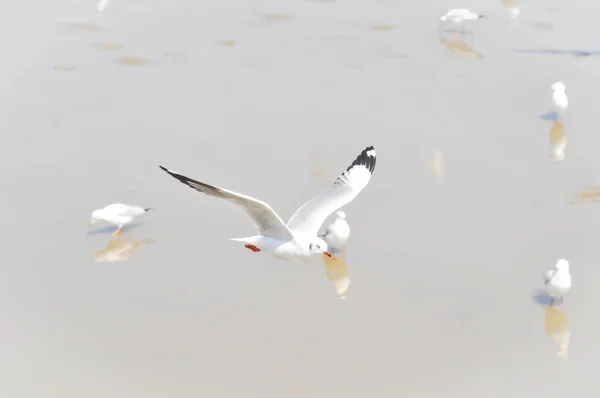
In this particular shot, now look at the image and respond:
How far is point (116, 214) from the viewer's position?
8906mm

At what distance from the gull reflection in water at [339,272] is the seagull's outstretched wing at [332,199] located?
54cm

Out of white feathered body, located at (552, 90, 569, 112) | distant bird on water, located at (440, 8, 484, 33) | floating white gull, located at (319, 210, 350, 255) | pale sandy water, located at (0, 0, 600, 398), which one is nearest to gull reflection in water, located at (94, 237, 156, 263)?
pale sandy water, located at (0, 0, 600, 398)

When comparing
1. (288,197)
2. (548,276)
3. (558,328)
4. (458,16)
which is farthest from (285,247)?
(458,16)

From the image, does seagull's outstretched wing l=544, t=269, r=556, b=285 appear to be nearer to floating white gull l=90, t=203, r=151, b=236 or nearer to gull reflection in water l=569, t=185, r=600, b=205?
gull reflection in water l=569, t=185, r=600, b=205

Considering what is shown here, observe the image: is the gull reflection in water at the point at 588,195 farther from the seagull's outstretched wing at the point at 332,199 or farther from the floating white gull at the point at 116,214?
the floating white gull at the point at 116,214

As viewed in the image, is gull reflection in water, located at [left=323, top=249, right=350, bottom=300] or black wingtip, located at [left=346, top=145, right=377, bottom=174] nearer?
gull reflection in water, located at [left=323, top=249, right=350, bottom=300]

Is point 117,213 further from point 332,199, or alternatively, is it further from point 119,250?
point 332,199

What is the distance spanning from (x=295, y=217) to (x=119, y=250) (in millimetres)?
1950

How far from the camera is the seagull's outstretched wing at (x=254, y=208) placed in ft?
22.0

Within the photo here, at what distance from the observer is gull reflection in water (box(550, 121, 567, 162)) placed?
10.8 m

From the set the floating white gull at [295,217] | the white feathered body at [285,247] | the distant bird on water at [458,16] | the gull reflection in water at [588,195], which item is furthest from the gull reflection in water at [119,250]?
the distant bird on water at [458,16]

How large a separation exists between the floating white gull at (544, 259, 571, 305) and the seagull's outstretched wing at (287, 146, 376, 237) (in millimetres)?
2101

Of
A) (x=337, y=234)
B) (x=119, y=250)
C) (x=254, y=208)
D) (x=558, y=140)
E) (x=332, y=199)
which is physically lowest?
(x=119, y=250)

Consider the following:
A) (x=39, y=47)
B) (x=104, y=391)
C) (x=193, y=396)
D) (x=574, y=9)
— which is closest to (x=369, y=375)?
(x=193, y=396)
